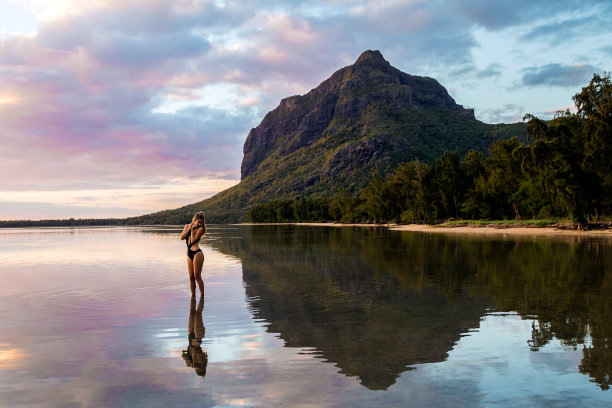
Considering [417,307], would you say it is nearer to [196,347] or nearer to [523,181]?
[196,347]

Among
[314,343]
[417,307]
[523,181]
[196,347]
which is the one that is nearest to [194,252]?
[196,347]

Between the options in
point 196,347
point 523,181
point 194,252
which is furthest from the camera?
point 523,181

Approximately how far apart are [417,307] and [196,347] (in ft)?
21.4

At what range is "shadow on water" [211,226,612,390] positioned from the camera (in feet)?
26.7

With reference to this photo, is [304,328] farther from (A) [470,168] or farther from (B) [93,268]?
(A) [470,168]

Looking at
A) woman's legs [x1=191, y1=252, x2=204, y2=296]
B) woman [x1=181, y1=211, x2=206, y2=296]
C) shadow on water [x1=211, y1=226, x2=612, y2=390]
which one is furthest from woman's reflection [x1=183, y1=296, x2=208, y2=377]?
woman [x1=181, y1=211, x2=206, y2=296]

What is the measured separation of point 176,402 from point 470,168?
4126 inches

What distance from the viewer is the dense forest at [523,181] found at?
56.2 meters

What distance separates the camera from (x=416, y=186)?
357ft

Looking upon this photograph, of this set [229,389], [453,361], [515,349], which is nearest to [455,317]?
[515,349]

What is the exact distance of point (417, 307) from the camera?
1259 centimetres

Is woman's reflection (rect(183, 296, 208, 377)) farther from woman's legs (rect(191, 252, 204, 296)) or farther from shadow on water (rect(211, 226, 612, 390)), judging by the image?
woman's legs (rect(191, 252, 204, 296))

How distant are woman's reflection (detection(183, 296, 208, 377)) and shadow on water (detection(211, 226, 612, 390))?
1659 millimetres

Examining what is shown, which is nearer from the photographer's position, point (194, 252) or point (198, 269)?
point (198, 269)
